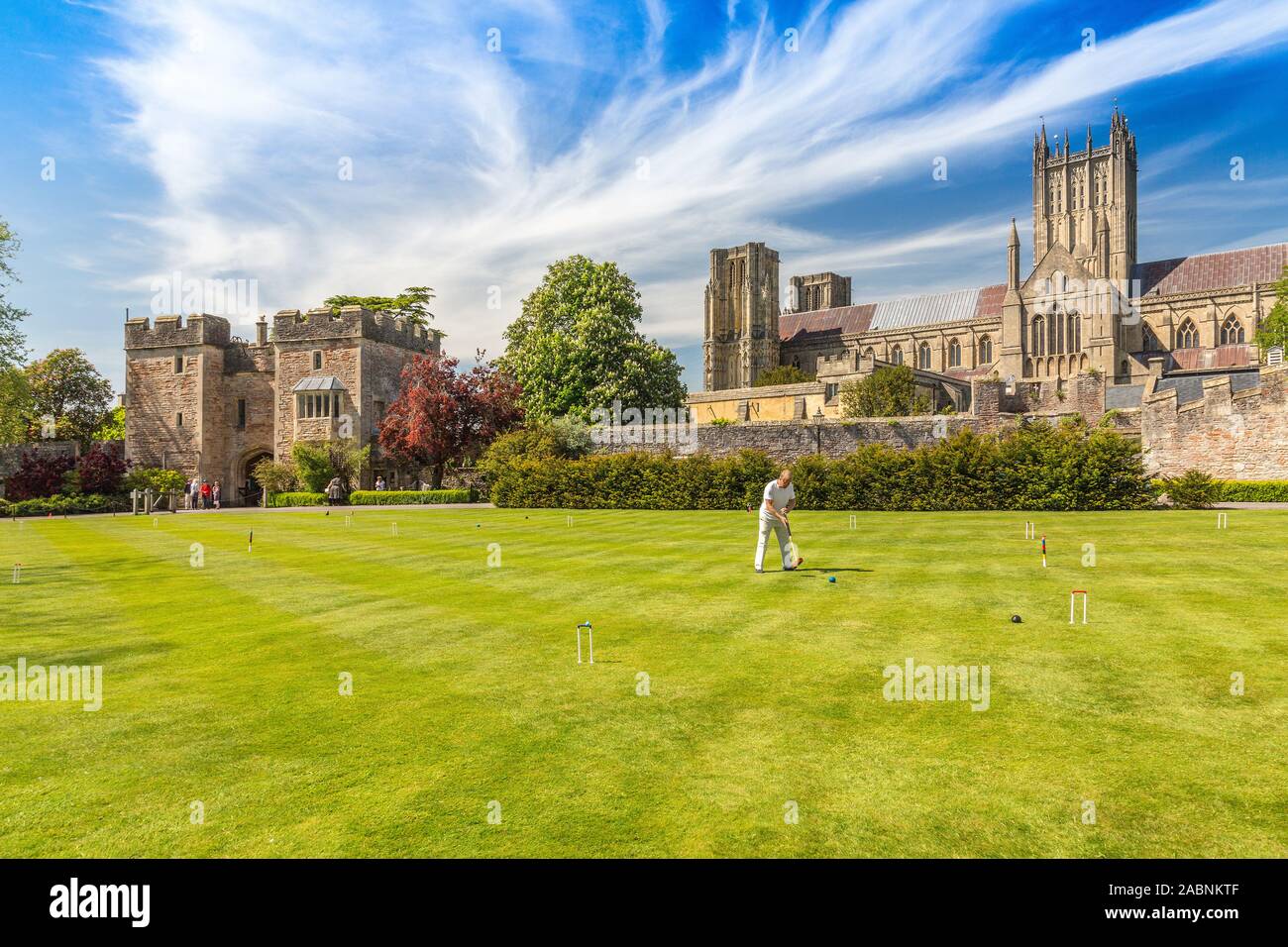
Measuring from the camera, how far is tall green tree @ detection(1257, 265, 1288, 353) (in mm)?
53031

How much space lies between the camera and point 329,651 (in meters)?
8.97

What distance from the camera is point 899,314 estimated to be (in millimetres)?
103375

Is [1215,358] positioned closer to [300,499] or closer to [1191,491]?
[1191,491]

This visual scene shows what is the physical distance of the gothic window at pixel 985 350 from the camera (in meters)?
92.4

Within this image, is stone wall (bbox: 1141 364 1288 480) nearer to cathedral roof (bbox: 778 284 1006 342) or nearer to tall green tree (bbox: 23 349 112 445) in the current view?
cathedral roof (bbox: 778 284 1006 342)

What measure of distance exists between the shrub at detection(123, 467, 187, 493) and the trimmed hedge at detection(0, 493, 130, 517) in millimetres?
1560

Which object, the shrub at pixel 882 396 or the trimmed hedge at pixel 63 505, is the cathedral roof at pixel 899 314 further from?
the trimmed hedge at pixel 63 505

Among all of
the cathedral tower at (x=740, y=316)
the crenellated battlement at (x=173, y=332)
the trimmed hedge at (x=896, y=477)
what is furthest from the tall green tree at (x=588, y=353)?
the cathedral tower at (x=740, y=316)

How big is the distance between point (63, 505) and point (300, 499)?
41.0 feet

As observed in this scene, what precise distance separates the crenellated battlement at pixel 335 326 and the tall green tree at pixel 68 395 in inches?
883
